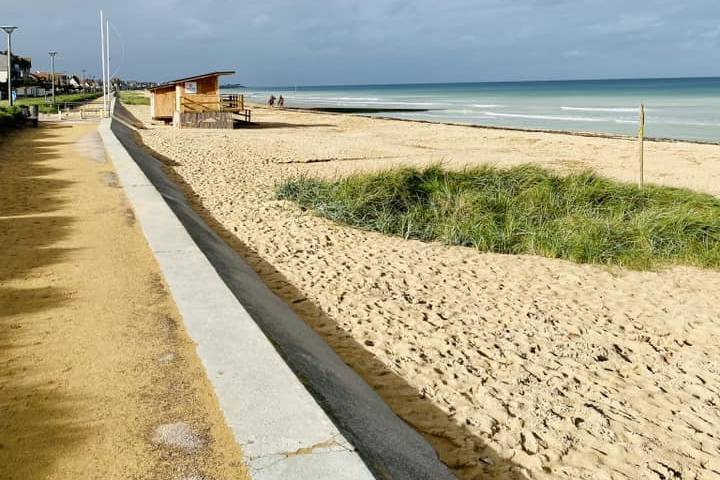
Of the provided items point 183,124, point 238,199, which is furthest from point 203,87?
point 238,199

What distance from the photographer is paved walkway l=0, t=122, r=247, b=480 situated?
9.15 ft

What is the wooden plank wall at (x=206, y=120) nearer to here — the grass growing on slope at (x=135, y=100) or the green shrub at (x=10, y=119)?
the green shrub at (x=10, y=119)

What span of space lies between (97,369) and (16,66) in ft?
345

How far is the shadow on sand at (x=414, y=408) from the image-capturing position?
12.0ft

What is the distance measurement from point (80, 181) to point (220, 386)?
26.4ft

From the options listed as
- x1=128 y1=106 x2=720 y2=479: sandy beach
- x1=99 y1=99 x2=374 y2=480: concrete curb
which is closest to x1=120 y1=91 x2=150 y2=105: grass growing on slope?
x1=128 y1=106 x2=720 y2=479: sandy beach

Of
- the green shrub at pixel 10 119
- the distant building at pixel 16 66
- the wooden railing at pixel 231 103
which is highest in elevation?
the distant building at pixel 16 66

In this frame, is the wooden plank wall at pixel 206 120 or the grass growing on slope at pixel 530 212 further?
the wooden plank wall at pixel 206 120

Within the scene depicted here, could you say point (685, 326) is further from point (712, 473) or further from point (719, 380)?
point (712, 473)

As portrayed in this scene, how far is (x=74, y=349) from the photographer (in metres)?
3.92

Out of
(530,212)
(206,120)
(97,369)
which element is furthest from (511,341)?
(206,120)

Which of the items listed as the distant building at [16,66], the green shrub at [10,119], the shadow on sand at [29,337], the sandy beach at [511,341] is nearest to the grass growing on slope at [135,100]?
the distant building at [16,66]

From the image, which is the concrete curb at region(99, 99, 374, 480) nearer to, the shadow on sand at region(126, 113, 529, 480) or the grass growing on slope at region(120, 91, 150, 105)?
the shadow on sand at region(126, 113, 529, 480)

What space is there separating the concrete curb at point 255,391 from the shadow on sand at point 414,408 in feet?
A: 3.26
